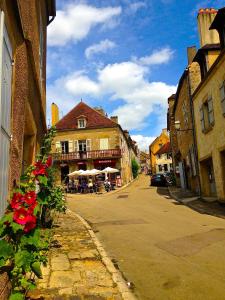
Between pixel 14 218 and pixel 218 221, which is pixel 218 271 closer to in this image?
pixel 14 218

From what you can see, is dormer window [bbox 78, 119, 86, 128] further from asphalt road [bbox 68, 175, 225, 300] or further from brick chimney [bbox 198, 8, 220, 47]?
asphalt road [bbox 68, 175, 225, 300]

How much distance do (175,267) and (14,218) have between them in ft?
12.0

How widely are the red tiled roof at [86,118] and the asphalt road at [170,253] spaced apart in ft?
95.3

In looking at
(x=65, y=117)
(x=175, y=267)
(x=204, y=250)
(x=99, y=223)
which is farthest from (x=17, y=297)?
(x=65, y=117)

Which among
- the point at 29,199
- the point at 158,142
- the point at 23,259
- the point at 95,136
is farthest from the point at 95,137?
the point at 23,259

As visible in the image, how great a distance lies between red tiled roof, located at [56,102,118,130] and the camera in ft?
131

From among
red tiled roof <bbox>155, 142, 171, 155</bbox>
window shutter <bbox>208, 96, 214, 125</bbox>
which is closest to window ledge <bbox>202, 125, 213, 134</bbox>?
window shutter <bbox>208, 96, 214, 125</bbox>

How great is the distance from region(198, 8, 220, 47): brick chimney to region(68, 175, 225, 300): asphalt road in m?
11.6

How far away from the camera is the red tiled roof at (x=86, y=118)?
3997cm

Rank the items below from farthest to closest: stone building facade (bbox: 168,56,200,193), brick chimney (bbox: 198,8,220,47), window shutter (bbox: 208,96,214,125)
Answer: stone building facade (bbox: 168,56,200,193) → brick chimney (bbox: 198,8,220,47) → window shutter (bbox: 208,96,214,125)

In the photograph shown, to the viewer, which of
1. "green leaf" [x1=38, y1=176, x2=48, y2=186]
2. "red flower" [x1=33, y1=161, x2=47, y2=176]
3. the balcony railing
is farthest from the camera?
the balcony railing

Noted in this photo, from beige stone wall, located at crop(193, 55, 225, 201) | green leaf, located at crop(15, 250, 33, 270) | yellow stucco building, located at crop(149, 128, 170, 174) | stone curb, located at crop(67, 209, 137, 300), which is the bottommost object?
stone curb, located at crop(67, 209, 137, 300)

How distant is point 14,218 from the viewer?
291 centimetres

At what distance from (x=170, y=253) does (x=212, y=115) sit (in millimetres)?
9465
